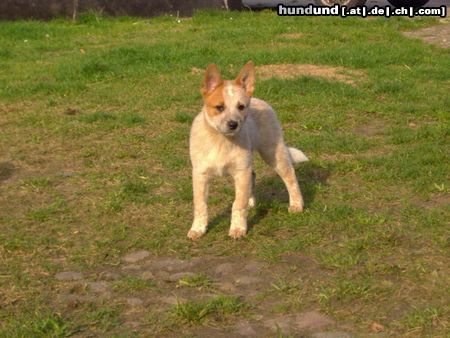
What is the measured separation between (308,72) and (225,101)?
5.44 meters

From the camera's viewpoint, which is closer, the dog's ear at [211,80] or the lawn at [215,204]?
the lawn at [215,204]

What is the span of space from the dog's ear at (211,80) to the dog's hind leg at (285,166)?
0.73 meters

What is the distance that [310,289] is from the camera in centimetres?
432

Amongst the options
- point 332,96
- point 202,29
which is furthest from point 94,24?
point 332,96

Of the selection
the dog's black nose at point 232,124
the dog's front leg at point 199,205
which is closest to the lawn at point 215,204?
the dog's front leg at point 199,205

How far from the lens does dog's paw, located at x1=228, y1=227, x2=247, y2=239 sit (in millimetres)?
5109

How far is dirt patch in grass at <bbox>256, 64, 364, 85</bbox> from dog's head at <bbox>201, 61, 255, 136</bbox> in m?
4.79

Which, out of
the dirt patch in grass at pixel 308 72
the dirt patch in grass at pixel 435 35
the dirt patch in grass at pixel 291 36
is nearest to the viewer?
the dirt patch in grass at pixel 308 72

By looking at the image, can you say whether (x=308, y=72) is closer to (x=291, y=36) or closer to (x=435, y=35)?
(x=291, y=36)

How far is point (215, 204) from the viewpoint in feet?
19.2

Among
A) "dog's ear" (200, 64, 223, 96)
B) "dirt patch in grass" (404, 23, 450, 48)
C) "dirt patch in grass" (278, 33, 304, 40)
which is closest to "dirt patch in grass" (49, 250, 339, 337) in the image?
"dog's ear" (200, 64, 223, 96)

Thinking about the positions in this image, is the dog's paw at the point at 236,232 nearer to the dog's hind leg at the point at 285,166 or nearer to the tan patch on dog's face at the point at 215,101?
the dog's hind leg at the point at 285,166

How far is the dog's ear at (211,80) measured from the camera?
4898mm

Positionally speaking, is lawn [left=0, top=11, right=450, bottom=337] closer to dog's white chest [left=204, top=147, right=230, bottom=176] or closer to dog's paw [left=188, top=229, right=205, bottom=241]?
dog's paw [left=188, top=229, right=205, bottom=241]
